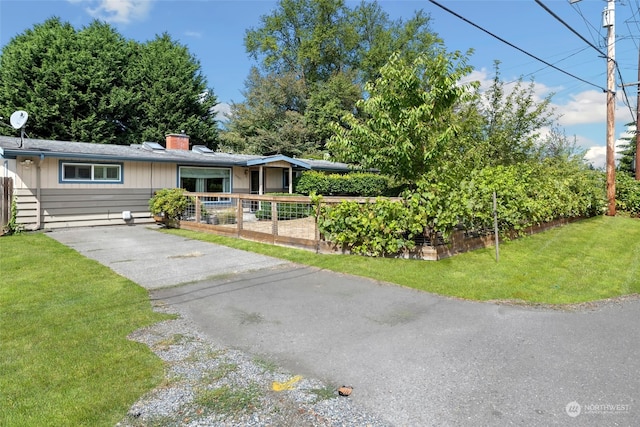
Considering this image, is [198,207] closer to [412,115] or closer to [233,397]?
[412,115]

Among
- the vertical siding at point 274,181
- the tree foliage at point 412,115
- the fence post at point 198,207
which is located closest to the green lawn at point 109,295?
the fence post at point 198,207

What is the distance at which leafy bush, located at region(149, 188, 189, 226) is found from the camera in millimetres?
12289

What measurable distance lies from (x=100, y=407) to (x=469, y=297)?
4.16 metres

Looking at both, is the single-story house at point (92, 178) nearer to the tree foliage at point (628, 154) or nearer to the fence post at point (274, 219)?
the fence post at point (274, 219)

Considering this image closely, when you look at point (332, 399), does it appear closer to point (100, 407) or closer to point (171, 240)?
point (100, 407)

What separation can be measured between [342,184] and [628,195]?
12.1 meters

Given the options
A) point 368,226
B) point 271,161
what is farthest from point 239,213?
point 271,161

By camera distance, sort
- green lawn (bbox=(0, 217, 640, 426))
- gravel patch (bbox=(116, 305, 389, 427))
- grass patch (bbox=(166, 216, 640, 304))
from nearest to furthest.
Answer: gravel patch (bbox=(116, 305, 389, 427)) < green lawn (bbox=(0, 217, 640, 426)) < grass patch (bbox=(166, 216, 640, 304))

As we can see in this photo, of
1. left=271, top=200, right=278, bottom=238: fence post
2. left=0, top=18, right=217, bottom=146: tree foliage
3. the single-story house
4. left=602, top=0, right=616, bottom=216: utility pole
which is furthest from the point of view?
left=0, top=18, right=217, bottom=146: tree foliage

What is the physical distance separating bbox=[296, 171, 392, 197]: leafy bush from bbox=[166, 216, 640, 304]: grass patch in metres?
8.82

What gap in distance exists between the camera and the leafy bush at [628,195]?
15.9m

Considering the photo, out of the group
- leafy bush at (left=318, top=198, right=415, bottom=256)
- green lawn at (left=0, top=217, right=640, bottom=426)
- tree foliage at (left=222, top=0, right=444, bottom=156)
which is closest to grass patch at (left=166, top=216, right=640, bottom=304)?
green lawn at (left=0, top=217, right=640, bottom=426)

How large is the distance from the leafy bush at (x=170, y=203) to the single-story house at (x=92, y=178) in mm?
1067

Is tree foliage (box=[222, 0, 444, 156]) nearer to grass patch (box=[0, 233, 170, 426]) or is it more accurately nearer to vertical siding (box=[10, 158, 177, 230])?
vertical siding (box=[10, 158, 177, 230])
